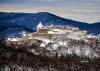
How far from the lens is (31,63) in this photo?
2163 inches

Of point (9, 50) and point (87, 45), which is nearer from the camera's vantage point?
point (9, 50)

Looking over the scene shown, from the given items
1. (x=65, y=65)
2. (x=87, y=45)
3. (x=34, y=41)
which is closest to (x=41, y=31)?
(x=34, y=41)

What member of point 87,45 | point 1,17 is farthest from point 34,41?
point 1,17

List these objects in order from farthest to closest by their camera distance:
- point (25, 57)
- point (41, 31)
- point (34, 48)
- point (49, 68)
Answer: point (41, 31) → point (34, 48) → point (25, 57) → point (49, 68)

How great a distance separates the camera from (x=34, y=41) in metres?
73.2

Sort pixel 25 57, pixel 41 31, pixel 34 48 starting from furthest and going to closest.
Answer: pixel 41 31, pixel 34 48, pixel 25 57

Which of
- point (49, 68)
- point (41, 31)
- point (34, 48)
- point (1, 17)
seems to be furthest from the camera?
point (1, 17)

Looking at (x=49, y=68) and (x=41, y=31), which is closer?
(x=49, y=68)

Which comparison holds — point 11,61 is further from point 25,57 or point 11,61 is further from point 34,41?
point 34,41

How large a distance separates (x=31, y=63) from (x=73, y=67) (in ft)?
20.6

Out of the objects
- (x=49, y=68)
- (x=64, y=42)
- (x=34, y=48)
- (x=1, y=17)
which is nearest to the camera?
(x=49, y=68)

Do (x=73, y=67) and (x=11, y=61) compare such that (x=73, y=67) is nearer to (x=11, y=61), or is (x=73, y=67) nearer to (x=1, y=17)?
(x=11, y=61)

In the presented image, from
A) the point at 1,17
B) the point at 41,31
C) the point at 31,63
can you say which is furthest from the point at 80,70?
the point at 1,17

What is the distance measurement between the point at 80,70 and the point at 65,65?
2.69 m
